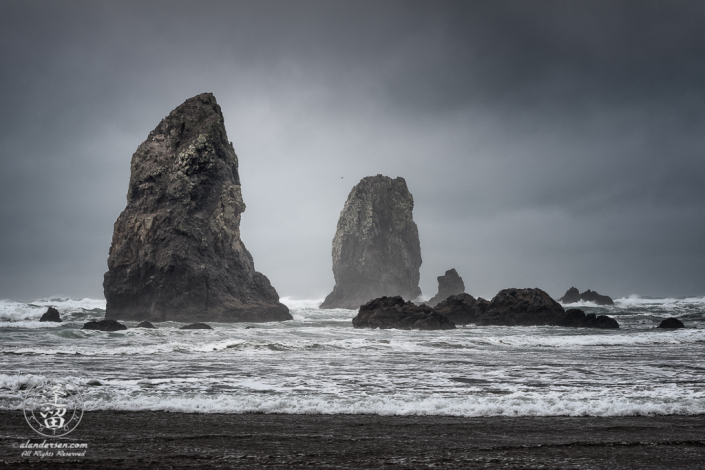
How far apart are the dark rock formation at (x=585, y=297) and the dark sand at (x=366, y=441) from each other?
85.6m

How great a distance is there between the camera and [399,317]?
1341 inches

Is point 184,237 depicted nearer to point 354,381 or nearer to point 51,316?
point 51,316

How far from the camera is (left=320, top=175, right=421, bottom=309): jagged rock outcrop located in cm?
9062

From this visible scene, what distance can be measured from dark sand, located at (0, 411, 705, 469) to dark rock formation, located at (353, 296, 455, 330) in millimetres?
25749

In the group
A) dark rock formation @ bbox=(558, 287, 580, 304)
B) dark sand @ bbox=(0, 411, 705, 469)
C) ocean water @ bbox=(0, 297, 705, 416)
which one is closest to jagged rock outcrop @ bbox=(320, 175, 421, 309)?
dark rock formation @ bbox=(558, 287, 580, 304)

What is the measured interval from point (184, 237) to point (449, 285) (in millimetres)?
60942

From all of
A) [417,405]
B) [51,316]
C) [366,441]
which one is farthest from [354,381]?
[51,316]

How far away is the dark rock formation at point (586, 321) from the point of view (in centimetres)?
3234

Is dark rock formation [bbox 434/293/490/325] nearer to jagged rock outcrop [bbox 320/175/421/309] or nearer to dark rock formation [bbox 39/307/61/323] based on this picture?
dark rock formation [bbox 39/307/61/323]

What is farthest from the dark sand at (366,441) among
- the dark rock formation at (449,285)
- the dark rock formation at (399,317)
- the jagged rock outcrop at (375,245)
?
the dark rock formation at (449,285)

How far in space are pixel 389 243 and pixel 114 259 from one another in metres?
61.0

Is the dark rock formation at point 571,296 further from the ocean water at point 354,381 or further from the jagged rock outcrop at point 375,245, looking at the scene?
the ocean water at point 354,381

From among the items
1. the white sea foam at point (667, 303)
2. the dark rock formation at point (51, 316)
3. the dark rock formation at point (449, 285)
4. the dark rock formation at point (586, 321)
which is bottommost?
the dark rock formation at point (51, 316)

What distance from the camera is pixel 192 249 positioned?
41406 millimetres
